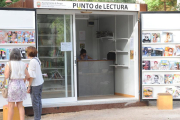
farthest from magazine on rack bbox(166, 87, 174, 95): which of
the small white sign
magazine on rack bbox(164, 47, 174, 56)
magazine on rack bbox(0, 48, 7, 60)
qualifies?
magazine on rack bbox(0, 48, 7, 60)

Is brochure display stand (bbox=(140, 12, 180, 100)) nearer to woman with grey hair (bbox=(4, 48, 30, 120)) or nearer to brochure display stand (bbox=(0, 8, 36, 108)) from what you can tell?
brochure display stand (bbox=(0, 8, 36, 108))

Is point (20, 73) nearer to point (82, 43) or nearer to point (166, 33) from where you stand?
point (166, 33)

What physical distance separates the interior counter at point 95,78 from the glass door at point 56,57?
146cm

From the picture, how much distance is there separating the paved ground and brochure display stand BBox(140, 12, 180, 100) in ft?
1.64

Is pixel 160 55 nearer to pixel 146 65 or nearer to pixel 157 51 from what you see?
pixel 157 51

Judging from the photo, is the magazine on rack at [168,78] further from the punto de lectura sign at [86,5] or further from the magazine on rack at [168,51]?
the punto de lectura sign at [86,5]

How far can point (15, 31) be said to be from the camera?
702cm

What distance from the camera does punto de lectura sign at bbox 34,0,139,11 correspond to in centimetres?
722

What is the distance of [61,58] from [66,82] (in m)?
0.65

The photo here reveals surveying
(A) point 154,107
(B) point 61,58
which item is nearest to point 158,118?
(A) point 154,107

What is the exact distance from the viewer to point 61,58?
7.96 m

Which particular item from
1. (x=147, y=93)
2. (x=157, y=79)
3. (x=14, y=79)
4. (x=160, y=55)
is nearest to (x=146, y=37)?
(x=160, y=55)

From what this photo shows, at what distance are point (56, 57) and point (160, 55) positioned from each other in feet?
9.06

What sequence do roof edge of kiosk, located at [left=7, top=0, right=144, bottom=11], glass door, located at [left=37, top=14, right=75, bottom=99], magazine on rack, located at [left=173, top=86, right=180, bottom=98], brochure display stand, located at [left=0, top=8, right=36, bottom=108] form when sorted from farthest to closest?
1. magazine on rack, located at [left=173, top=86, right=180, bottom=98]
2. glass door, located at [left=37, top=14, right=75, bottom=99]
3. roof edge of kiosk, located at [left=7, top=0, right=144, bottom=11]
4. brochure display stand, located at [left=0, top=8, right=36, bottom=108]
